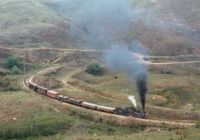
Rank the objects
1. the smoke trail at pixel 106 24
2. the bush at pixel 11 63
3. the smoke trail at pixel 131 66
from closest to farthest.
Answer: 1. the smoke trail at pixel 131 66
2. the bush at pixel 11 63
3. the smoke trail at pixel 106 24

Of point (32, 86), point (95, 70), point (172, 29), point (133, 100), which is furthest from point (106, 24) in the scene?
point (133, 100)

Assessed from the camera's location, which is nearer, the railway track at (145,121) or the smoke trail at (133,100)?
the railway track at (145,121)

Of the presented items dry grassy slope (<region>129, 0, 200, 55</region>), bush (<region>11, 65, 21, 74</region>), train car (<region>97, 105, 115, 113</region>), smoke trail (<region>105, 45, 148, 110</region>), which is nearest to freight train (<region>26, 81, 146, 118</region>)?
train car (<region>97, 105, 115, 113</region>)

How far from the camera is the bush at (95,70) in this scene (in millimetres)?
113125

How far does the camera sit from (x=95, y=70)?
113m

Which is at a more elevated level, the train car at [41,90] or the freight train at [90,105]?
the train car at [41,90]

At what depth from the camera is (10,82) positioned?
9394cm

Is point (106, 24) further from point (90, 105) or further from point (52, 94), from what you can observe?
point (90, 105)

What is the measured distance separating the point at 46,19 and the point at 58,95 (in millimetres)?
89852

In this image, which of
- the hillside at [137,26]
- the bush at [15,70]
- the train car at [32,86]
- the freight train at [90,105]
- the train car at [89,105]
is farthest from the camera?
the hillside at [137,26]

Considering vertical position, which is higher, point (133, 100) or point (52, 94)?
point (52, 94)

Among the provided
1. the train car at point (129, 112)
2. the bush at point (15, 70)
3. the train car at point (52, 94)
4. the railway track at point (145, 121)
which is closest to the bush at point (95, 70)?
the bush at point (15, 70)

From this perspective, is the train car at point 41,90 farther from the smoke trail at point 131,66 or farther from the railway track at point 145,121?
the railway track at point 145,121

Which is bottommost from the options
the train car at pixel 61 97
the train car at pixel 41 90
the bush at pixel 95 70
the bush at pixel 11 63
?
the train car at pixel 61 97
